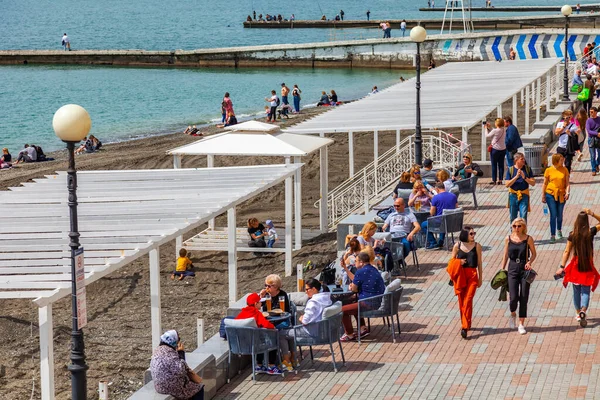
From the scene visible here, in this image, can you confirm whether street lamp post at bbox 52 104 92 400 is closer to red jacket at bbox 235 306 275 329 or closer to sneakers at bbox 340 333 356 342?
red jacket at bbox 235 306 275 329

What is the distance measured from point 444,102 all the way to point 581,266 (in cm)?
1451

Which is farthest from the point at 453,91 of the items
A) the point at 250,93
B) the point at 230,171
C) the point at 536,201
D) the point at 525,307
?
the point at 250,93

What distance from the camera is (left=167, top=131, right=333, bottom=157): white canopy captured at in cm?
2148

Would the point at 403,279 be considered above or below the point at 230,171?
below

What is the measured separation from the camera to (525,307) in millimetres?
12984

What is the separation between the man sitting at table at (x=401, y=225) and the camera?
53.4 feet

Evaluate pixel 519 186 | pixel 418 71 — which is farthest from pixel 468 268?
pixel 418 71

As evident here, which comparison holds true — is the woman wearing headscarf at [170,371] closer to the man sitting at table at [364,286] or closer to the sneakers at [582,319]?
the man sitting at table at [364,286]

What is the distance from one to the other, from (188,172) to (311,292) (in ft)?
21.6

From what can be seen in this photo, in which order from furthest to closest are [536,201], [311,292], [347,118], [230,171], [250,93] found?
[250,93], [347,118], [536,201], [230,171], [311,292]

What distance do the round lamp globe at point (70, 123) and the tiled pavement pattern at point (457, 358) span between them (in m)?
3.04

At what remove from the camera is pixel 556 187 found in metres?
16.9

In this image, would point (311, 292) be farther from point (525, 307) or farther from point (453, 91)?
point (453, 91)

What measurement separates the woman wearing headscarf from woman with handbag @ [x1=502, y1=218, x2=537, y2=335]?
4.04 meters
